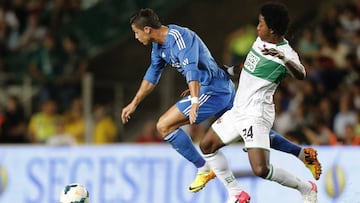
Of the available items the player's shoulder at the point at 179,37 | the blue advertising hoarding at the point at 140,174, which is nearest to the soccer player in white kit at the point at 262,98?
the player's shoulder at the point at 179,37

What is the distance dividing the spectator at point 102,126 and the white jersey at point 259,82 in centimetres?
617

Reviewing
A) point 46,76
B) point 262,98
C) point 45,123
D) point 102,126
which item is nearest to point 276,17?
point 262,98

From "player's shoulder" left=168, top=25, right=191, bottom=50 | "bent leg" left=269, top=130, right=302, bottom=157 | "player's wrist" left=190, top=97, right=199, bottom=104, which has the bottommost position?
"bent leg" left=269, top=130, right=302, bottom=157

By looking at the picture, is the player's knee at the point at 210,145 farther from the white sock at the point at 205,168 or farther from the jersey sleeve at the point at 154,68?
the jersey sleeve at the point at 154,68

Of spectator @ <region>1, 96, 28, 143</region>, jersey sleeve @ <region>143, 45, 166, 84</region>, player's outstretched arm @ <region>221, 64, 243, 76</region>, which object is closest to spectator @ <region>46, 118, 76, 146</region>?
spectator @ <region>1, 96, 28, 143</region>

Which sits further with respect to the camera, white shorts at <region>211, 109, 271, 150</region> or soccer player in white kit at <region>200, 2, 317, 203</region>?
white shorts at <region>211, 109, 271, 150</region>

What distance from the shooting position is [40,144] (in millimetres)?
16797

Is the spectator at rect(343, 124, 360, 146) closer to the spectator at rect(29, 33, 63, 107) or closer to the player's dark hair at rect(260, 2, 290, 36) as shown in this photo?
the player's dark hair at rect(260, 2, 290, 36)

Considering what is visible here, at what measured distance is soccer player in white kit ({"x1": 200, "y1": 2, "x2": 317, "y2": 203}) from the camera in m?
10.0

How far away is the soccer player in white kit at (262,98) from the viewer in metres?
10.0

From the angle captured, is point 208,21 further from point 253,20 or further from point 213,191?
point 213,191

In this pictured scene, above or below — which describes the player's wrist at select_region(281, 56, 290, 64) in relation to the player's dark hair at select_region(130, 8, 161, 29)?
below

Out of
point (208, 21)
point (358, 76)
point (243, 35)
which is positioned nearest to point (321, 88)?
point (358, 76)

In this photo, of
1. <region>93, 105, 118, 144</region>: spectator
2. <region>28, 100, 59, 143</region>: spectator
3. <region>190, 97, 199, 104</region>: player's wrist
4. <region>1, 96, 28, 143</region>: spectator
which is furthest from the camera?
<region>1, 96, 28, 143</region>: spectator
